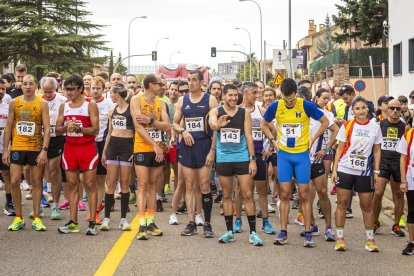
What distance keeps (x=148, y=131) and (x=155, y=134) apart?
4.3 inches

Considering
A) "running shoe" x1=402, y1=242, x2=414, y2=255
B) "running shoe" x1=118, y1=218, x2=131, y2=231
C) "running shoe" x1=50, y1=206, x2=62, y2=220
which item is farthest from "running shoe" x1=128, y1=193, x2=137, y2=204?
"running shoe" x1=402, y1=242, x2=414, y2=255

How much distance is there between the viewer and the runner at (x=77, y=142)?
991 centimetres

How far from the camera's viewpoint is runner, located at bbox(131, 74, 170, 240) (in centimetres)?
975

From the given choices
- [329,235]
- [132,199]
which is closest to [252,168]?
[329,235]

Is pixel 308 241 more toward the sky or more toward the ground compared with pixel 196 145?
more toward the ground

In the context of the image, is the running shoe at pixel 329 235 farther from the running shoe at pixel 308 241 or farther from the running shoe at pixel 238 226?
the running shoe at pixel 238 226

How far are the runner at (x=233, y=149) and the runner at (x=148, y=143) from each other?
2.62 feet

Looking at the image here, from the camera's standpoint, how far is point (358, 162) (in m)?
9.14

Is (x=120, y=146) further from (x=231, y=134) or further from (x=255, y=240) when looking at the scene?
(x=255, y=240)

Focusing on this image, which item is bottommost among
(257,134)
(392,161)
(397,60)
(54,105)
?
(392,161)

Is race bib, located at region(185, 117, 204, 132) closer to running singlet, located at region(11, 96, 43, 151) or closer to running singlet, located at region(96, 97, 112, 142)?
running singlet, located at region(11, 96, 43, 151)

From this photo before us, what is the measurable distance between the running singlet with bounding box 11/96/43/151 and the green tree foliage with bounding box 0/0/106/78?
46.6 meters

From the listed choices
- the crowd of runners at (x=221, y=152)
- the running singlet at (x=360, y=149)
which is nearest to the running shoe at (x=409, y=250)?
the crowd of runners at (x=221, y=152)

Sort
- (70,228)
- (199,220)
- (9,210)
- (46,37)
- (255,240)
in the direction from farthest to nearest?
(46,37) → (9,210) → (199,220) → (70,228) → (255,240)
